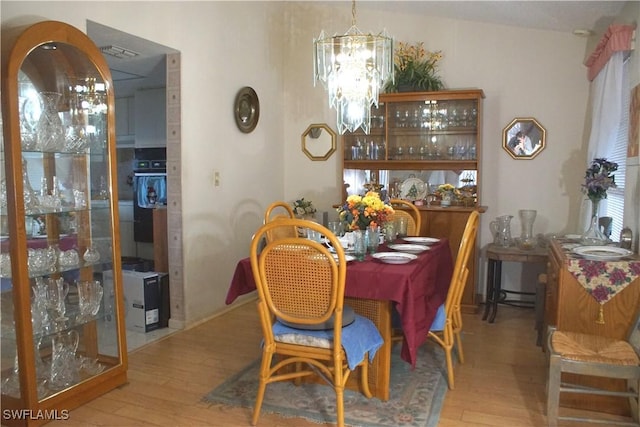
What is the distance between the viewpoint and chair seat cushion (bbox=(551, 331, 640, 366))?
2.25 meters

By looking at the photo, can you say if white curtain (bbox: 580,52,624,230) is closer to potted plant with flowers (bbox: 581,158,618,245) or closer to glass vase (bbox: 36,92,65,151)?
potted plant with flowers (bbox: 581,158,618,245)

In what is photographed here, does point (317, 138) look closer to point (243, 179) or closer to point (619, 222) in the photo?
point (243, 179)

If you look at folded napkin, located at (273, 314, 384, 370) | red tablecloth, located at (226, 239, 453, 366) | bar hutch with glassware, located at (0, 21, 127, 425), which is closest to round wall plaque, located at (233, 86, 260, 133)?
bar hutch with glassware, located at (0, 21, 127, 425)

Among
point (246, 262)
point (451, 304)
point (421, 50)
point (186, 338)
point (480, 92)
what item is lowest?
point (186, 338)

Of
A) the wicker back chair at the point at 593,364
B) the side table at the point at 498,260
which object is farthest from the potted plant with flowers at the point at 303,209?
the wicker back chair at the point at 593,364

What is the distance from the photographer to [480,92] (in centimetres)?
446

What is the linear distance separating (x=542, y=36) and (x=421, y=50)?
1.06 metres

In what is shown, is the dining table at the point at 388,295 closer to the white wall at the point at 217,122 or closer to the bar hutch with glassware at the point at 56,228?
the bar hutch with glassware at the point at 56,228

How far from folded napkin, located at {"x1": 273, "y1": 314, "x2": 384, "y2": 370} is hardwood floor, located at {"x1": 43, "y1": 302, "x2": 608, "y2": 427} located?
1.42 feet

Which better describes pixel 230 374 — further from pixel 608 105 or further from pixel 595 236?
pixel 608 105

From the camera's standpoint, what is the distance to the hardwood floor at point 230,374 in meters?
2.52

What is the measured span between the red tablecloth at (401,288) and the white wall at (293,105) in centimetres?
168

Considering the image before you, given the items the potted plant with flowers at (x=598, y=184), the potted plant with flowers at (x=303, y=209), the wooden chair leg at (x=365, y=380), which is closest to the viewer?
the wooden chair leg at (x=365, y=380)

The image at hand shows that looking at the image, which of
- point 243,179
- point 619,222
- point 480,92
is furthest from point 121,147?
point 619,222
